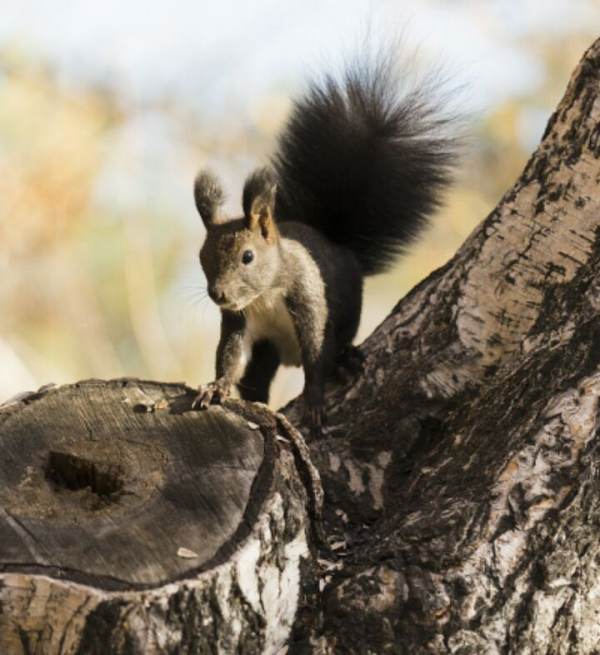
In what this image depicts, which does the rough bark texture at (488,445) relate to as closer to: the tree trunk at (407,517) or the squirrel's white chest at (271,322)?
the tree trunk at (407,517)

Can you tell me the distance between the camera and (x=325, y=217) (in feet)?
9.30

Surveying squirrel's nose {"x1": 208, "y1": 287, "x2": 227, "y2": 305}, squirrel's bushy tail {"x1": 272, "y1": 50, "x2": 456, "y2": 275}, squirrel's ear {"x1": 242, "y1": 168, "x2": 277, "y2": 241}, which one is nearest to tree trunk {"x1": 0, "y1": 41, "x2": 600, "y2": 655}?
squirrel's nose {"x1": 208, "y1": 287, "x2": 227, "y2": 305}

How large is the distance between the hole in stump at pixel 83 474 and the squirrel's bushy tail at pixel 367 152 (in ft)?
4.11

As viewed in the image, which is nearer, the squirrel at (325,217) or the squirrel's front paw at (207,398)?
the squirrel's front paw at (207,398)

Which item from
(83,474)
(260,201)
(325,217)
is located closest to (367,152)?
(325,217)

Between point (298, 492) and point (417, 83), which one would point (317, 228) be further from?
point (298, 492)

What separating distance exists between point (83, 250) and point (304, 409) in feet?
7.63

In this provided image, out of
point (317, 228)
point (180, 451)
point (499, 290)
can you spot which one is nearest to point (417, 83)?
point (317, 228)

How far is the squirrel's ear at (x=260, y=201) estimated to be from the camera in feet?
7.78

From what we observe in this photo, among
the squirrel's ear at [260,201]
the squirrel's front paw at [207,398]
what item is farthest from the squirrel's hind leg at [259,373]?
the squirrel's front paw at [207,398]

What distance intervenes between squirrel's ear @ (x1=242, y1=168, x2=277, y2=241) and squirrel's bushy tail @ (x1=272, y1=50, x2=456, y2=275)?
32 cm

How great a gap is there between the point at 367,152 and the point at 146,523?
1.43 meters

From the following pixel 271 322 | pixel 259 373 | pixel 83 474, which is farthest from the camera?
pixel 259 373

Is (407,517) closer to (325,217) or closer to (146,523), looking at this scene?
(146,523)
